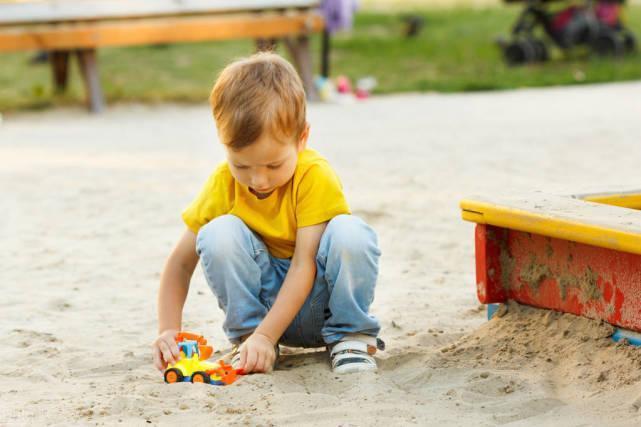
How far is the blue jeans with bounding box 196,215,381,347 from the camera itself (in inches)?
100

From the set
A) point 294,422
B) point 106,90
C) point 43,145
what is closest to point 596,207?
point 294,422

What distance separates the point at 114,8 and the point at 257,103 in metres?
6.30

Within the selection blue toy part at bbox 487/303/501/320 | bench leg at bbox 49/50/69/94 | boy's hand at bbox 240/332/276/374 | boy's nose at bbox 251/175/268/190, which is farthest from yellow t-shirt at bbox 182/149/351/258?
bench leg at bbox 49/50/69/94

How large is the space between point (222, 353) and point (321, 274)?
0.41 metres

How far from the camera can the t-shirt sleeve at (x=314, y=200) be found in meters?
2.57

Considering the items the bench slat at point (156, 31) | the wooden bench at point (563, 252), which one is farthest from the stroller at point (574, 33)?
the wooden bench at point (563, 252)

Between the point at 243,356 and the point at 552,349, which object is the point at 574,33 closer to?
the point at 552,349

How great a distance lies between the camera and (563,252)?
256 cm

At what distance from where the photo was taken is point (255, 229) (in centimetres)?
263

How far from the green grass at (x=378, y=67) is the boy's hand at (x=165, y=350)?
6.59m

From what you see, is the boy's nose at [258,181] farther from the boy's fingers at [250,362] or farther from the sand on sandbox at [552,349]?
the sand on sandbox at [552,349]

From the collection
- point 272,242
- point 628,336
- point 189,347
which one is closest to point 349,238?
point 272,242

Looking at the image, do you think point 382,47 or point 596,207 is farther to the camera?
point 382,47

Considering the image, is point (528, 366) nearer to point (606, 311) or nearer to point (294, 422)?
point (606, 311)
